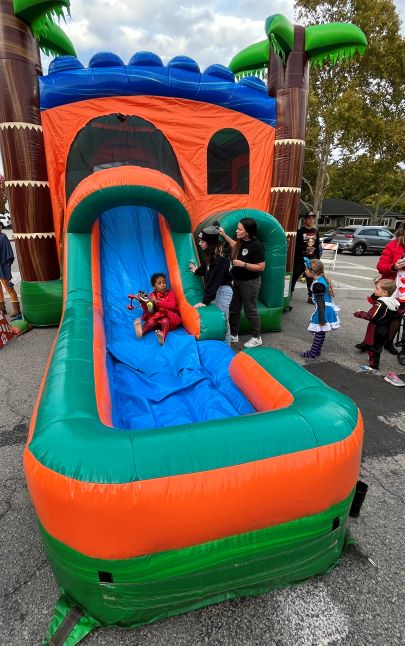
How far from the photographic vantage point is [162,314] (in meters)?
4.17

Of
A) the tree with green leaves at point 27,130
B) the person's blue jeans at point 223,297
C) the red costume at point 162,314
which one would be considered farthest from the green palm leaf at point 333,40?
the red costume at point 162,314

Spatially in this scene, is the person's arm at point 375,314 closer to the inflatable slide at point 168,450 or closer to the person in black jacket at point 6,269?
the inflatable slide at point 168,450

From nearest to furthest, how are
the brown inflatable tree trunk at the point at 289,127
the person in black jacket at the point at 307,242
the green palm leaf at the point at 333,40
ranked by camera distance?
the green palm leaf at the point at 333,40 < the brown inflatable tree trunk at the point at 289,127 < the person in black jacket at the point at 307,242

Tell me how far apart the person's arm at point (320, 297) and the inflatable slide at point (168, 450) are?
975 millimetres

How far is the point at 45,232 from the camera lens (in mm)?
5453

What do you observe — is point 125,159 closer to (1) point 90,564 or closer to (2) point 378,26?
(1) point 90,564

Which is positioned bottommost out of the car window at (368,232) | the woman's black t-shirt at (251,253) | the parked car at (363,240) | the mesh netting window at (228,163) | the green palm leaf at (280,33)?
the parked car at (363,240)

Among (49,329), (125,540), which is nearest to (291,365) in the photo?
(125,540)

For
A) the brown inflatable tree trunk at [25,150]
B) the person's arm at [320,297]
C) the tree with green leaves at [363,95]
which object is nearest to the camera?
the person's arm at [320,297]

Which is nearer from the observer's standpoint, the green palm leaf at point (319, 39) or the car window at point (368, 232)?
the green palm leaf at point (319, 39)

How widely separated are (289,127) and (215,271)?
3.28 meters

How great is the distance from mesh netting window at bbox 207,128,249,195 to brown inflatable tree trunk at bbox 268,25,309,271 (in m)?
0.51

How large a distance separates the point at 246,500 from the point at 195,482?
0.25m

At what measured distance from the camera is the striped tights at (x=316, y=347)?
15.1 feet
